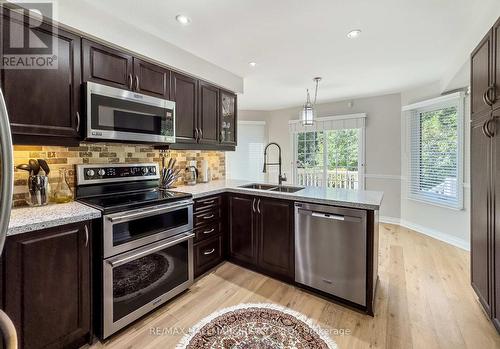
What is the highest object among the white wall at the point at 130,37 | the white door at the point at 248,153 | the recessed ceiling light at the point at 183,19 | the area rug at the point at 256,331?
the recessed ceiling light at the point at 183,19

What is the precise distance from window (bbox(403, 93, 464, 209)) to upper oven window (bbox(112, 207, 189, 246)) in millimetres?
4001

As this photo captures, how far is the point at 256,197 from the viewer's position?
2650 millimetres

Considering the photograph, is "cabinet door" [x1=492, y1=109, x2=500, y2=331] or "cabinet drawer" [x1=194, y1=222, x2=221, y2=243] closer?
"cabinet door" [x1=492, y1=109, x2=500, y2=331]

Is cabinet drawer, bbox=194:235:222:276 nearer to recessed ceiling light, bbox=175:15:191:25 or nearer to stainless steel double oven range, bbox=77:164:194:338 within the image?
stainless steel double oven range, bbox=77:164:194:338

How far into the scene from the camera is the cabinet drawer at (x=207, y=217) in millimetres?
2540

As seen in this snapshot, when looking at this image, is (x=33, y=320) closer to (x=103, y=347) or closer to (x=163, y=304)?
(x=103, y=347)

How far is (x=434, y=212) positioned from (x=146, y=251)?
4405 mm

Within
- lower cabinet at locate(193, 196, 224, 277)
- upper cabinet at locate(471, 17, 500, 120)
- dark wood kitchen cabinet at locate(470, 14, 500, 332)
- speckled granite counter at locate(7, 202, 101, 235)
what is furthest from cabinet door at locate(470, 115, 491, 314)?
speckled granite counter at locate(7, 202, 101, 235)

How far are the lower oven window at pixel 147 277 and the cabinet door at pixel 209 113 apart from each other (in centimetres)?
139

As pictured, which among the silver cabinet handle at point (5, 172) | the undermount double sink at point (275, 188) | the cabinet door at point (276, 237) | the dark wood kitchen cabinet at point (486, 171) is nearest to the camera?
the silver cabinet handle at point (5, 172)

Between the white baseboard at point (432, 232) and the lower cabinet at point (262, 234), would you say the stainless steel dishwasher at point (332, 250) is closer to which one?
the lower cabinet at point (262, 234)

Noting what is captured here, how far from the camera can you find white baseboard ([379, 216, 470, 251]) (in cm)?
350

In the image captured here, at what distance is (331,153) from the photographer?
5305 mm

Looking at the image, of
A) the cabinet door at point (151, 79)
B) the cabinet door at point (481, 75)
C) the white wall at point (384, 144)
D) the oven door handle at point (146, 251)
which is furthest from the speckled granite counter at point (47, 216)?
the white wall at point (384, 144)
